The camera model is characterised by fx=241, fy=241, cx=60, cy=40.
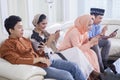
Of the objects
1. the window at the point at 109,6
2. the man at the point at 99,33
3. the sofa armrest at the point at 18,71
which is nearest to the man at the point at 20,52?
the sofa armrest at the point at 18,71

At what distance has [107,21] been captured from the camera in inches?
174

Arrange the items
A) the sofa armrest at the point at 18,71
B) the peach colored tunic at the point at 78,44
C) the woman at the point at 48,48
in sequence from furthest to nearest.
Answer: the peach colored tunic at the point at 78,44 → the woman at the point at 48,48 → the sofa armrest at the point at 18,71

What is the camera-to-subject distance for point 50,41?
2.58m

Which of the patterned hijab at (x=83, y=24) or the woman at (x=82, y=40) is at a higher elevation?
the patterned hijab at (x=83, y=24)

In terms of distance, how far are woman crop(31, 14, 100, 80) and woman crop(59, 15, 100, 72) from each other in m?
0.14

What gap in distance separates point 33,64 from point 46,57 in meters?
0.23

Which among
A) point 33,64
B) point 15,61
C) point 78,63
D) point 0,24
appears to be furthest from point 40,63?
point 0,24

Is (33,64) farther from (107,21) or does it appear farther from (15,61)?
(107,21)

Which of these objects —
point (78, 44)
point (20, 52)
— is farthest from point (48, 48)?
point (78, 44)

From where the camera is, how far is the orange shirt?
7.61 feet

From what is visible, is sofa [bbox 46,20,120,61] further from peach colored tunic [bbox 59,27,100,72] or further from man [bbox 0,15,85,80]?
man [bbox 0,15,85,80]

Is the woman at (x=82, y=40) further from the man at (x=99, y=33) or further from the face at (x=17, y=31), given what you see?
the face at (x=17, y=31)

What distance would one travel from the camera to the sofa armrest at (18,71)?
2112 millimetres

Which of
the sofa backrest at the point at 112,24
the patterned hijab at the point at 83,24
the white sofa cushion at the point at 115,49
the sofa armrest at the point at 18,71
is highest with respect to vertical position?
the patterned hijab at the point at 83,24
